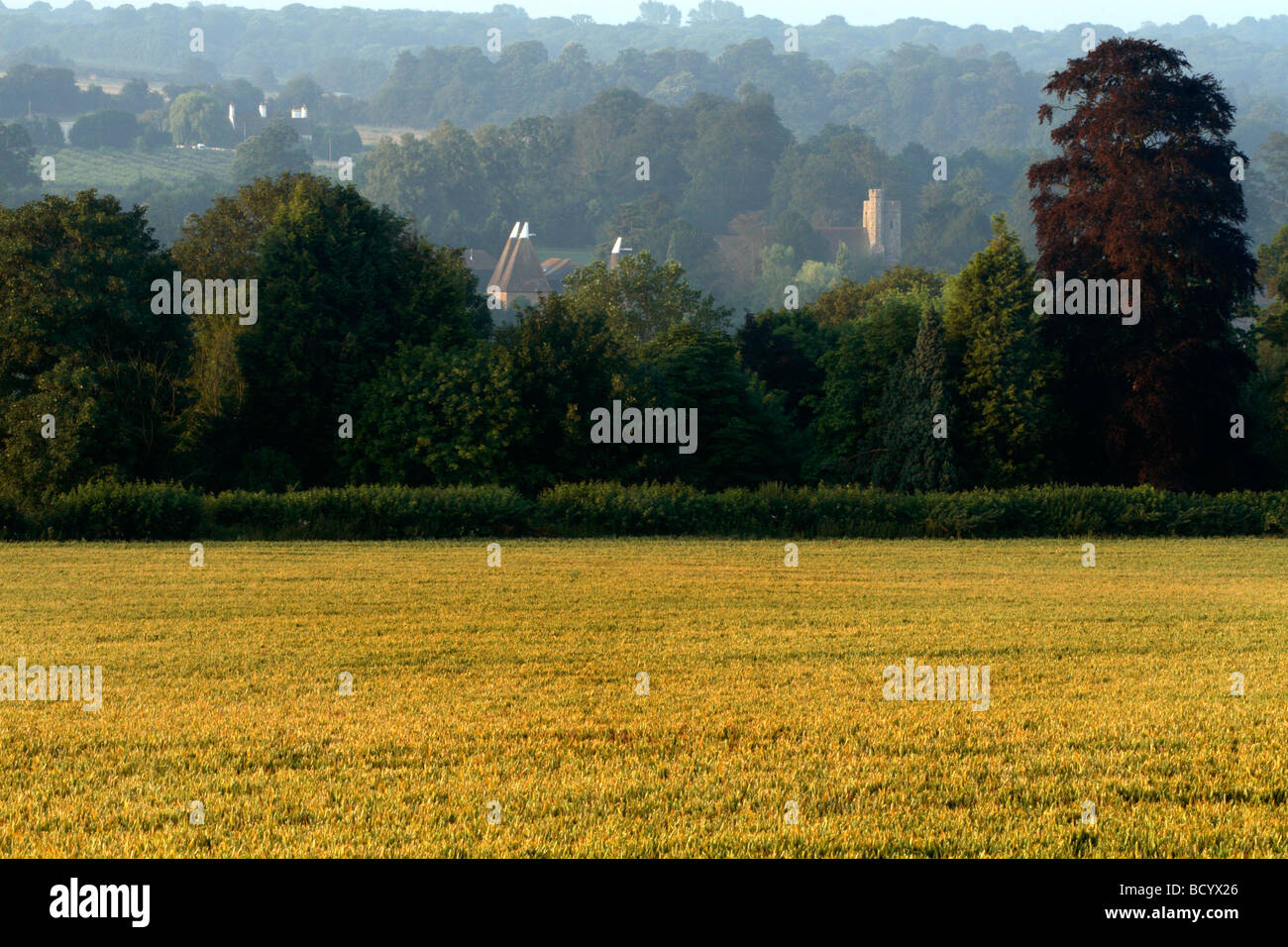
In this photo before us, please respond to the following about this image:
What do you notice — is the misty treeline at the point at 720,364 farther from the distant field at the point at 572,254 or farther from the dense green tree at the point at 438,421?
the distant field at the point at 572,254

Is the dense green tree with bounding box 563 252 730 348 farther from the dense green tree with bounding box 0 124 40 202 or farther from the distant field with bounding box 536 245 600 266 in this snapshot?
the dense green tree with bounding box 0 124 40 202

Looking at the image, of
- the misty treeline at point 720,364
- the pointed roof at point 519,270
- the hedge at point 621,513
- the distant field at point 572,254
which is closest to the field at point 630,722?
the hedge at point 621,513

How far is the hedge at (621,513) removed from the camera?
1378 inches

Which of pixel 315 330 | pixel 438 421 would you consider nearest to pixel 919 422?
pixel 438 421

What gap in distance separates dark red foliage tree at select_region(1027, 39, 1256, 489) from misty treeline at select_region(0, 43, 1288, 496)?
0.09 meters

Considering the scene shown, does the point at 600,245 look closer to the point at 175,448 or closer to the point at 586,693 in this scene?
the point at 175,448

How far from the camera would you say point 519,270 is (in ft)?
543

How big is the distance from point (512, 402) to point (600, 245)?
14444 centimetres

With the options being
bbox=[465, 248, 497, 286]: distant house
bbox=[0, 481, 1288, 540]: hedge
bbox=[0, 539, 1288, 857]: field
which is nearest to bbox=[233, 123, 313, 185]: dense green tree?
bbox=[465, 248, 497, 286]: distant house

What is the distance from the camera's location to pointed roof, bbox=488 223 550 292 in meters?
162

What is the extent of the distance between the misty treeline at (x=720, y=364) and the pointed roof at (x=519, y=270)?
105280 mm

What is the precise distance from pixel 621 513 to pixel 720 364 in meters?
17.0

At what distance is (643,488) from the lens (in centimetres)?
4022
